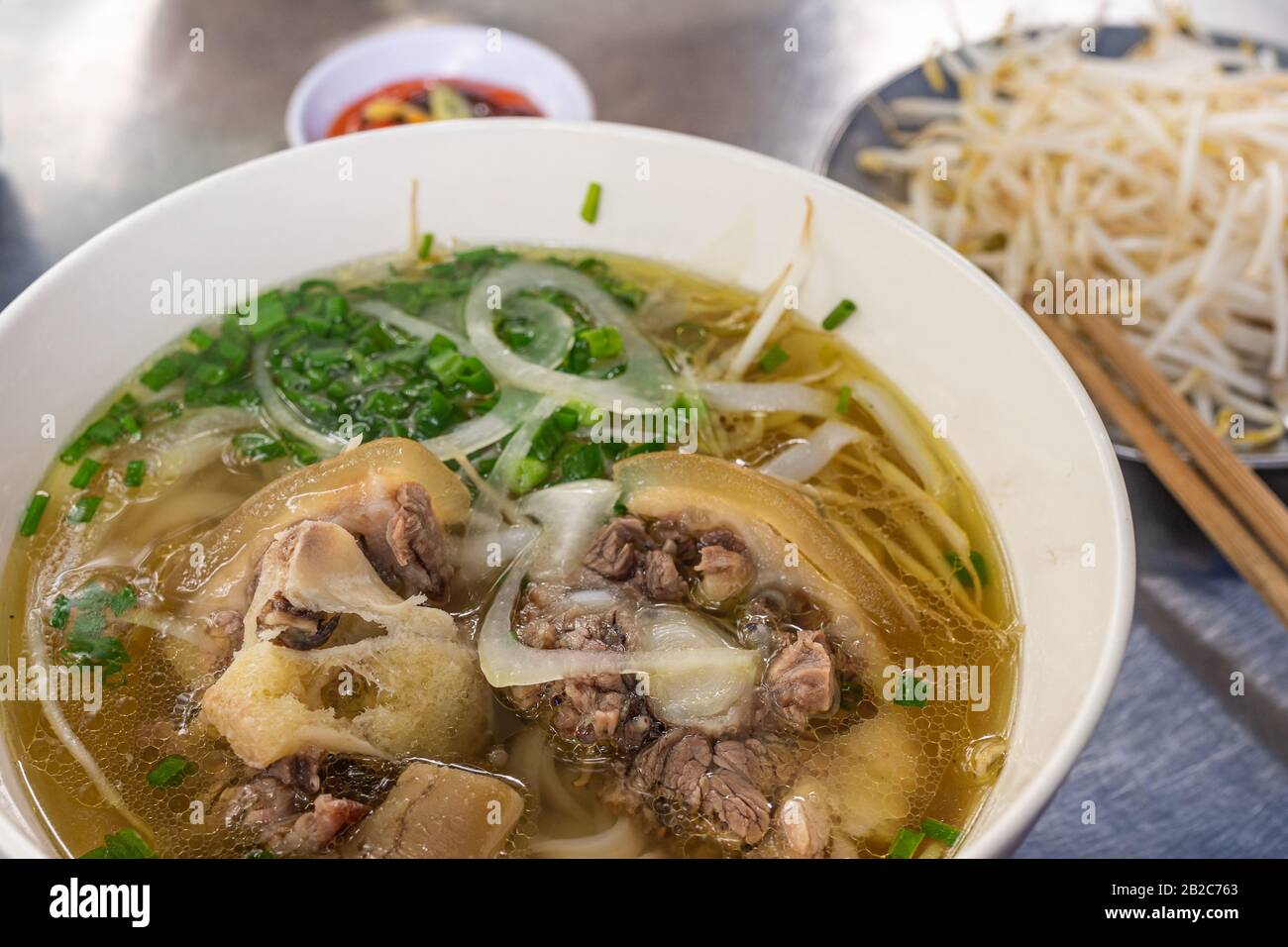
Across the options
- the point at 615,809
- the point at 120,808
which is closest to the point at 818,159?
the point at 615,809

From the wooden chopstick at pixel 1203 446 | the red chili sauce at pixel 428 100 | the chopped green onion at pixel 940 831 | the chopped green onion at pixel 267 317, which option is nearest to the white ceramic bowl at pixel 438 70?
the red chili sauce at pixel 428 100

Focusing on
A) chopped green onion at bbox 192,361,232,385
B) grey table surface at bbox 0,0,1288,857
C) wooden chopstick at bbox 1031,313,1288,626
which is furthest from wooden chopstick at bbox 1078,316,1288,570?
chopped green onion at bbox 192,361,232,385

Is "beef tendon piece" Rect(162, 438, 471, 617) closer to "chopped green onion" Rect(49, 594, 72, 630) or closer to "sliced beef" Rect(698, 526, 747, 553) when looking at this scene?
"chopped green onion" Rect(49, 594, 72, 630)

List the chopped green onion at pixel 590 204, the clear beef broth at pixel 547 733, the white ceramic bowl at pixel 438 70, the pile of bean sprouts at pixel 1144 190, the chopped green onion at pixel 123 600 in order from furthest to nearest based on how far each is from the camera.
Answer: the white ceramic bowl at pixel 438 70 < the pile of bean sprouts at pixel 1144 190 < the chopped green onion at pixel 590 204 < the chopped green onion at pixel 123 600 < the clear beef broth at pixel 547 733

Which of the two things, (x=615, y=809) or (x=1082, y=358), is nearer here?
(x=615, y=809)

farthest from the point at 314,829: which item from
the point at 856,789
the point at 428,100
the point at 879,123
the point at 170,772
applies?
the point at 879,123

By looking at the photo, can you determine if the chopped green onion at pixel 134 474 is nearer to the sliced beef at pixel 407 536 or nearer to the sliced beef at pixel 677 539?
the sliced beef at pixel 407 536
